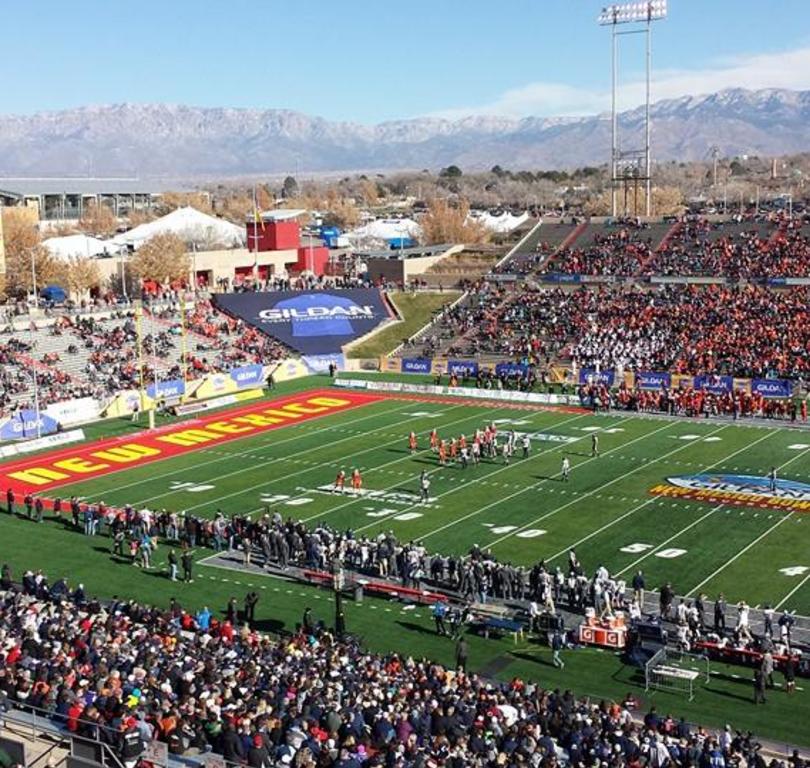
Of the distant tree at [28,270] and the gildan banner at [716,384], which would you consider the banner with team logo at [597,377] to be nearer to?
the gildan banner at [716,384]

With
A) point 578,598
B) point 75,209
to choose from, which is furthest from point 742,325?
point 75,209

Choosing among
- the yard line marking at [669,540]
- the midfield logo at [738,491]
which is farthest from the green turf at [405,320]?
the yard line marking at [669,540]

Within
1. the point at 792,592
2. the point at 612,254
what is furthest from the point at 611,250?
the point at 792,592

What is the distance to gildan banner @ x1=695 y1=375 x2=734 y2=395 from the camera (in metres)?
52.4

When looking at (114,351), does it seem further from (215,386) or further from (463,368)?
(463,368)

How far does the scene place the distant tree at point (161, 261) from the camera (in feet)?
244

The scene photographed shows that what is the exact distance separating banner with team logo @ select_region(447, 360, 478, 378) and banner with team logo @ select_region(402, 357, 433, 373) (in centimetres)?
159

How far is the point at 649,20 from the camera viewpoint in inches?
3093

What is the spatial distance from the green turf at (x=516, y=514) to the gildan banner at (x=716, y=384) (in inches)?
202

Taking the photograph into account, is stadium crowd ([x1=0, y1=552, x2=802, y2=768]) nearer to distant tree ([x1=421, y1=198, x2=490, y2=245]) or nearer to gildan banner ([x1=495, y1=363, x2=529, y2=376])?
gildan banner ([x1=495, y1=363, x2=529, y2=376])

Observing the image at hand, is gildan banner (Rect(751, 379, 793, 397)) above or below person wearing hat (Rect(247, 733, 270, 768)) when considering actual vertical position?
below

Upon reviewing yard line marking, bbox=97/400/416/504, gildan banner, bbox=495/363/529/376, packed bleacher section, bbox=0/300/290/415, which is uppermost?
packed bleacher section, bbox=0/300/290/415

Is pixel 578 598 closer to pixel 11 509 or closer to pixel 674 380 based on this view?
pixel 11 509

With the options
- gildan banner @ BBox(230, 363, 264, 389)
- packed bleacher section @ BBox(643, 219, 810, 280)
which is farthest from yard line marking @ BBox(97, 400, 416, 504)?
packed bleacher section @ BBox(643, 219, 810, 280)
